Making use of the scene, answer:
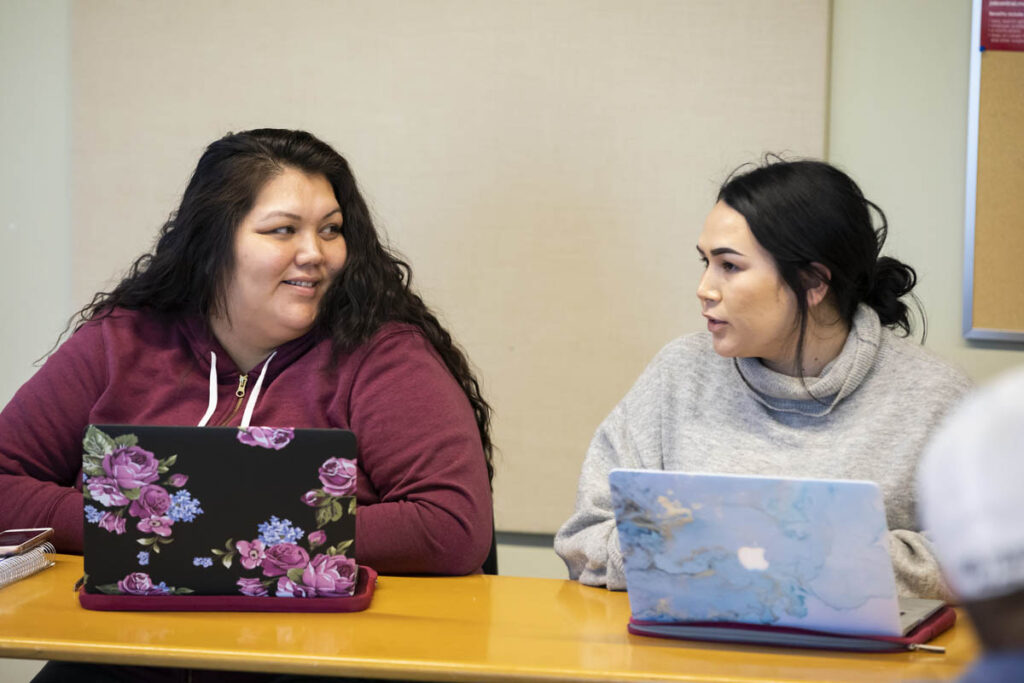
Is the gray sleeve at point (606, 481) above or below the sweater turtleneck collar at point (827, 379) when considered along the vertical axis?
below

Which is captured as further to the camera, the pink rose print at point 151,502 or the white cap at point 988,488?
the pink rose print at point 151,502

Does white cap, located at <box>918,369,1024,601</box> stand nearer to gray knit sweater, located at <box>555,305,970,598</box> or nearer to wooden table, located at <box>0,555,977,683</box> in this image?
wooden table, located at <box>0,555,977,683</box>

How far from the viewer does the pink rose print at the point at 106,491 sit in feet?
4.82

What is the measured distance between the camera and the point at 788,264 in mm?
1863

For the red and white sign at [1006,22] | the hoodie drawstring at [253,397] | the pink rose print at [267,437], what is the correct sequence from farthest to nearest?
the red and white sign at [1006,22], the hoodie drawstring at [253,397], the pink rose print at [267,437]

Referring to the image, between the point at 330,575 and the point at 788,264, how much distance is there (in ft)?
2.99

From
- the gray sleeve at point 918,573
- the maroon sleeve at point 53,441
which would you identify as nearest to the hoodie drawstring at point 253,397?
the maroon sleeve at point 53,441

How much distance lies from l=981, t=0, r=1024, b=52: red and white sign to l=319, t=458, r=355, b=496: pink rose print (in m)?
1.73

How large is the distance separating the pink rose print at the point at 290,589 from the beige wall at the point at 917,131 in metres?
1.57

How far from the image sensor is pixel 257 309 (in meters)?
2.03

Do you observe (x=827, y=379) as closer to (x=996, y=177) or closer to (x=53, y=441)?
(x=996, y=177)

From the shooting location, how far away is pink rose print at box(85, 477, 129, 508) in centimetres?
147

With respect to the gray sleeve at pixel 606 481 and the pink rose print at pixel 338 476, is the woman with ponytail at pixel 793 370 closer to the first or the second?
the gray sleeve at pixel 606 481

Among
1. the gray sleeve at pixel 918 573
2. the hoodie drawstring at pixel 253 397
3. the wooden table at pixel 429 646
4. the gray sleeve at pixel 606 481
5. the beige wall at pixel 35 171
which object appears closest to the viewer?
the wooden table at pixel 429 646
